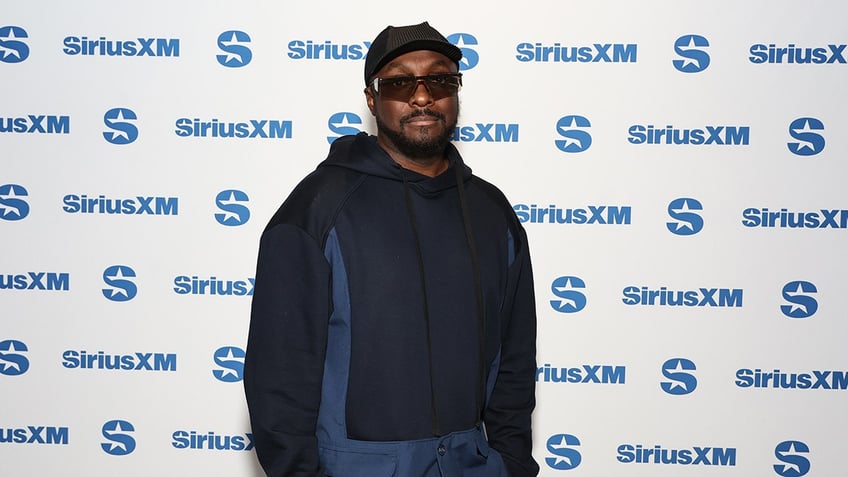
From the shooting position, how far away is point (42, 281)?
2.66 metres

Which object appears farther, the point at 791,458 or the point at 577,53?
the point at 791,458

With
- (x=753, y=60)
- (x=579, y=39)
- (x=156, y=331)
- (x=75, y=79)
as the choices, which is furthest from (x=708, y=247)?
(x=75, y=79)

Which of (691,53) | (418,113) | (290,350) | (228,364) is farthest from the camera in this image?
(228,364)

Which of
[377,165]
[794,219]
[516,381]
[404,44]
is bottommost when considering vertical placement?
[516,381]

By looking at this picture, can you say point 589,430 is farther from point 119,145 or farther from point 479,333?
point 119,145

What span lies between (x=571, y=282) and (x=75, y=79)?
174 cm

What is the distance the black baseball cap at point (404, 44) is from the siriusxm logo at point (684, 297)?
3.86 feet

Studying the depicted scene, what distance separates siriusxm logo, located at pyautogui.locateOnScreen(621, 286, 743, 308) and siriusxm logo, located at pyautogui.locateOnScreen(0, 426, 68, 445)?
1931 millimetres

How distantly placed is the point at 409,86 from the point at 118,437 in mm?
1690

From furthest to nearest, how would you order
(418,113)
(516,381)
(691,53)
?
(691,53) → (516,381) → (418,113)

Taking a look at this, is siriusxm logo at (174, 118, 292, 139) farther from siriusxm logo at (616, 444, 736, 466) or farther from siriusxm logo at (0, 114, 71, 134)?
siriusxm logo at (616, 444, 736, 466)

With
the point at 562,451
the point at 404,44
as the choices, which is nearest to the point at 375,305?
the point at 404,44

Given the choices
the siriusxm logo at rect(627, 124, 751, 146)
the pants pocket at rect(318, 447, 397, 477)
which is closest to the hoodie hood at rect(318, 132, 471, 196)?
the pants pocket at rect(318, 447, 397, 477)

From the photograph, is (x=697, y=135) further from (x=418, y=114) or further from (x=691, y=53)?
(x=418, y=114)
